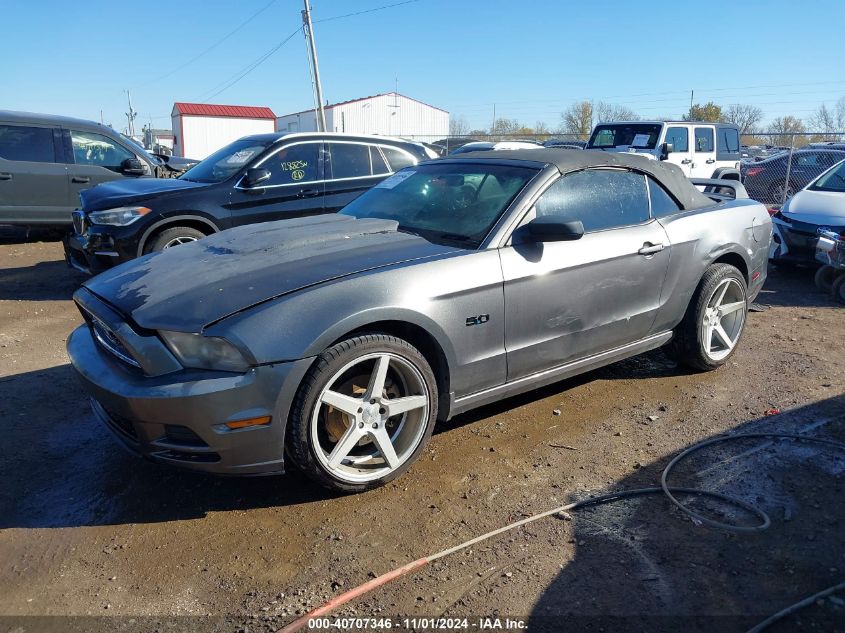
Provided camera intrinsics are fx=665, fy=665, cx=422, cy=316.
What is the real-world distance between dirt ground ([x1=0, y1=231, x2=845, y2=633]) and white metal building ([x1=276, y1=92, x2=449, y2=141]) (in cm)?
4311

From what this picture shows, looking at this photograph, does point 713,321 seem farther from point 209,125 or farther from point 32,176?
point 209,125

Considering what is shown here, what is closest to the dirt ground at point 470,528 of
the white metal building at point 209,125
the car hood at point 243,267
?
the car hood at point 243,267

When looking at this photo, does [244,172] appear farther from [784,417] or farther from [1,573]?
[784,417]

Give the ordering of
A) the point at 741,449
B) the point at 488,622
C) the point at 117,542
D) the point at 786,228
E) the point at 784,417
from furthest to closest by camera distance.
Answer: the point at 786,228 → the point at 784,417 → the point at 741,449 → the point at 117,542 → the point at 488,622

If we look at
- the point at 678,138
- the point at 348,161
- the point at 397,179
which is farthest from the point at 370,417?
the point at 678,138

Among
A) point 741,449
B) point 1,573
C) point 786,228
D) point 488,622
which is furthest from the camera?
point 786,228

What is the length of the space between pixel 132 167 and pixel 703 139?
39.9 feet

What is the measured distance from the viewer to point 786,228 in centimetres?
825

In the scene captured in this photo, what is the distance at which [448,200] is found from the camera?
4.09m

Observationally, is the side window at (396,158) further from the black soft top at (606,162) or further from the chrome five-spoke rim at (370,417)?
the chrome five-spoke rim at (370,417)

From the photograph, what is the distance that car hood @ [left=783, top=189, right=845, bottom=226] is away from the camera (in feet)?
25.9

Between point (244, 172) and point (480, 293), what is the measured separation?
4.43m

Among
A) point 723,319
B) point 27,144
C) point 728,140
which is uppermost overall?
point 27,144

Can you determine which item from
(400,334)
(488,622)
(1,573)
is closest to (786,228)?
(400,334)
